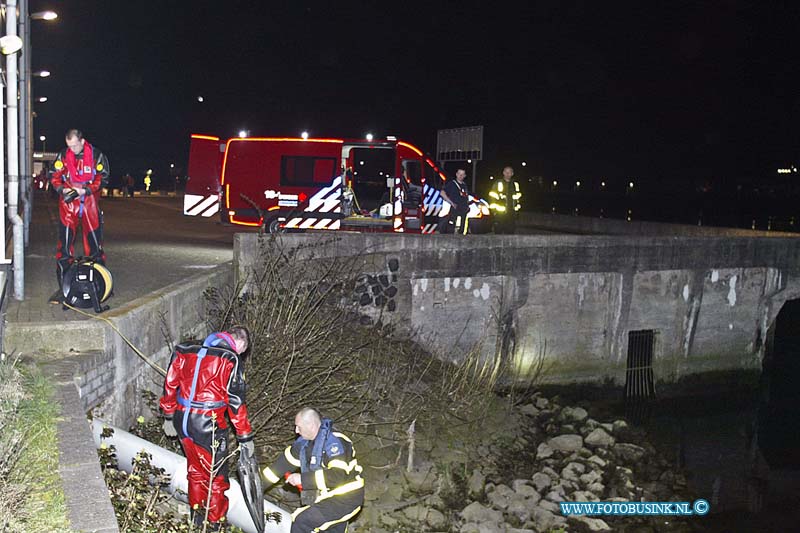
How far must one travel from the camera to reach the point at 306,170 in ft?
54.8

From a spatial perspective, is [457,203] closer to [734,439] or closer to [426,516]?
[426,516]

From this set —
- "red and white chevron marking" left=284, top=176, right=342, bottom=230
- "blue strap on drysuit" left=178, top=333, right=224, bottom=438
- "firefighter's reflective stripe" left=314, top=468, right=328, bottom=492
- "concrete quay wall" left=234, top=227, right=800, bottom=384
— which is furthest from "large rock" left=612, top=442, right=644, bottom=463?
"blue strap on drysuit" left=178, top=333, right=224, bottom=438

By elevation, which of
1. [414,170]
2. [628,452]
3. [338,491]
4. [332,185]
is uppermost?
[414,170]

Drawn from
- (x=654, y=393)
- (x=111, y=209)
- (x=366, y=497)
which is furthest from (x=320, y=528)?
(x=111, y=209)

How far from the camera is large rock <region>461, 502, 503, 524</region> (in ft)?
31.4

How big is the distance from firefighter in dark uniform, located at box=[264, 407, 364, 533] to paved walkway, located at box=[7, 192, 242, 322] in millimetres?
3067

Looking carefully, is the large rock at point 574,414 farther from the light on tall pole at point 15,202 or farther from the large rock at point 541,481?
the light on tall pole at point 15,202

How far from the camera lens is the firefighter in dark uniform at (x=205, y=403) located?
18.8 ft

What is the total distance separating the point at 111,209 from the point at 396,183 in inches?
558

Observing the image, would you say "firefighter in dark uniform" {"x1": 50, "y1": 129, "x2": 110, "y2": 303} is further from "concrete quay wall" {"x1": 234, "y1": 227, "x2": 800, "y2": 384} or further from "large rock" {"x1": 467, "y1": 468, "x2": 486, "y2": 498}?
"large rock" {"x1": 467, "y1": 468, "x2": 486, "y2": 498}

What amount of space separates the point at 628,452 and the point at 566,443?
3.87 feet

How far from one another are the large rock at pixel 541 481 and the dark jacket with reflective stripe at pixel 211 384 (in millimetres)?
6257

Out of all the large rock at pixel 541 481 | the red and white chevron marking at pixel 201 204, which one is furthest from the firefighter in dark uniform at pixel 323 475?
the red and white chevron marking at pixel 201 204

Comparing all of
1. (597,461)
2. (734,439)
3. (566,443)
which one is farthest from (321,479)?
(734,439)
